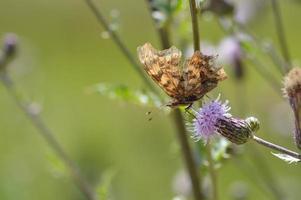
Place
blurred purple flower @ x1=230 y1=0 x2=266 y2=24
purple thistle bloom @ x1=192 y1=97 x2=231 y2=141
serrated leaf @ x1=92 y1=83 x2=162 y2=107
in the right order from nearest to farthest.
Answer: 1. purple thistle bloom @ x1=192 y1=97 x2=231 y2=141
2. serrated leaf @ x1=92 y1=83 x2=162 y2=107
3. blurred purple flower @ x1=230 y1=0 x2=266 y2=24

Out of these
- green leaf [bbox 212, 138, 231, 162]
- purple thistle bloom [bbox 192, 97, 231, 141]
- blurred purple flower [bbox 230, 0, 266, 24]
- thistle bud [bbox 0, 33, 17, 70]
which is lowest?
purple thistle bloom [bbox 192, 97, 231, 141]

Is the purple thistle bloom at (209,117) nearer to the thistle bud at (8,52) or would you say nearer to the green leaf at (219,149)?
the green leaf at (219,149)

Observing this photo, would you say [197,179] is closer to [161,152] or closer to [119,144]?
[161,152]

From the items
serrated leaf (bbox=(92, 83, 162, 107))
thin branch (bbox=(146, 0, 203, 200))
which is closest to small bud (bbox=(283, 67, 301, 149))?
serrated leaf (bbox=(92, 83, 162, 107))

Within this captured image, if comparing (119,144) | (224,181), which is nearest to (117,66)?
(119,144)

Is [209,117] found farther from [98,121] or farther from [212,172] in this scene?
[98,121]

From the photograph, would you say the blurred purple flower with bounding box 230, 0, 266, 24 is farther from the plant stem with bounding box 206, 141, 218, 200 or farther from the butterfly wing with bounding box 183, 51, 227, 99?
the butterfly wing with bounding box 183, 51, 227, 99
